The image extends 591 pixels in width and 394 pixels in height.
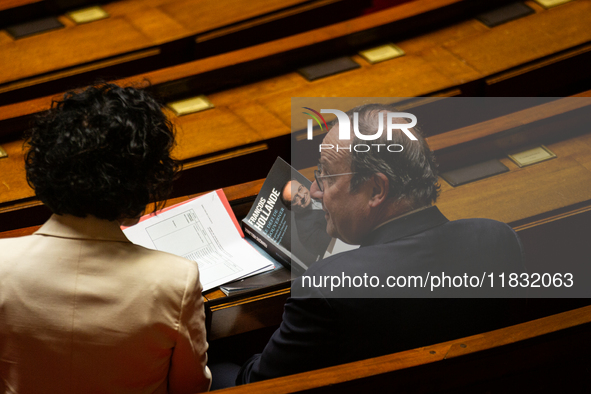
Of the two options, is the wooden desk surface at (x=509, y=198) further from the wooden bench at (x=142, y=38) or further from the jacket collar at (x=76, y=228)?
the wooden bench at (x=142, y=38)

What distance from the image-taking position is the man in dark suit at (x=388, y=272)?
37.0 inches

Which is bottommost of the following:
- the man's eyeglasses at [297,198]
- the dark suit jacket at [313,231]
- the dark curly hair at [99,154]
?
the dark suit jacket at [313,231]

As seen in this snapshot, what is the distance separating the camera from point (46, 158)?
83 cm

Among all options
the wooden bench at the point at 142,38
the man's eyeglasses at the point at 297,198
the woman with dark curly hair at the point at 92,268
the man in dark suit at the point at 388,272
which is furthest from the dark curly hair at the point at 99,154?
the wooden bench at the point at 142,38

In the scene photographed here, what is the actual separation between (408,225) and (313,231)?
258 millimetres

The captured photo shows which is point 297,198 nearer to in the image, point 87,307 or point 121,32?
point 87,307

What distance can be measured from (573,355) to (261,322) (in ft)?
1.84

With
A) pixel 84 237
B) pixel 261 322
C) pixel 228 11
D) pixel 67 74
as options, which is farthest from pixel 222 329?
pixel 228 11

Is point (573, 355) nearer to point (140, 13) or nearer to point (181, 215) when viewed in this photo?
point (181, 215)

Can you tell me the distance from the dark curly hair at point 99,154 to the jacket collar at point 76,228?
10 millimetres

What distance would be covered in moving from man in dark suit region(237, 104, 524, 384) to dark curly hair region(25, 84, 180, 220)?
30 cm

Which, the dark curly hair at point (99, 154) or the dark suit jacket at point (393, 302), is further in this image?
the dark suit jacket at point (393, 302)

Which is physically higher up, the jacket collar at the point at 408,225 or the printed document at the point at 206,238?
the jacket collar at the point at 408,225

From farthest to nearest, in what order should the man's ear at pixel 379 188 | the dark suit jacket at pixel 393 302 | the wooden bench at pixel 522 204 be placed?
1. the wooden bench at pixel 522 204
2. the man's ear at pixel 379 188
3. the dark suit jacket at pixel 393 302
